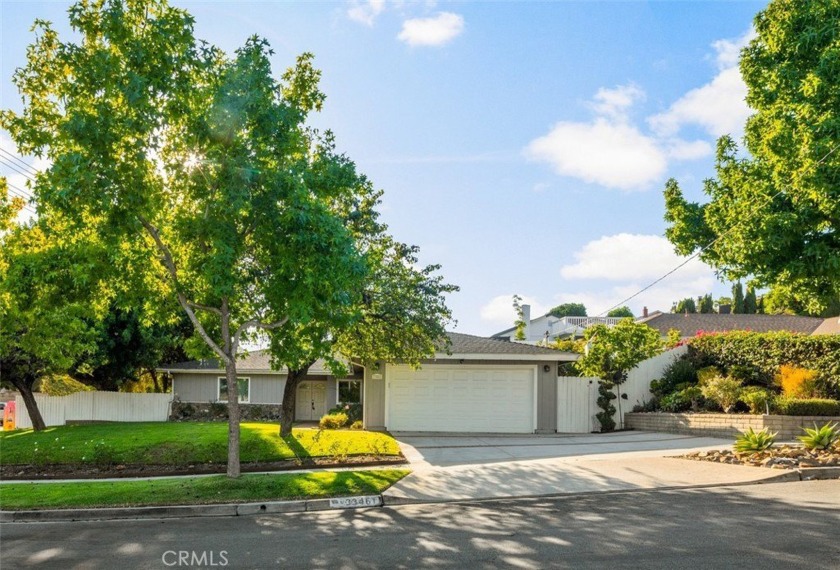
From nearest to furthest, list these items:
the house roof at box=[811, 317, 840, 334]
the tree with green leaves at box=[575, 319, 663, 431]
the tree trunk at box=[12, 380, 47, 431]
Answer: the tree with green leaves at box=[575, 319, 663, 431] → the tree trunk at box=[12, 380, 47, 431] → the house roof at box=[811, 317, 840, 334]

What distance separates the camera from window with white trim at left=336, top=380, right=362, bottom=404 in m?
31.7

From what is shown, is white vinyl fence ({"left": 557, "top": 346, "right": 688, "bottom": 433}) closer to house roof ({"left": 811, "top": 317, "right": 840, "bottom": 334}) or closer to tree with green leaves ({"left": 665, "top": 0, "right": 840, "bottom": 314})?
tree with green leaves ({"left": 665, "top": 0, "right": 840, "bottom": 314})

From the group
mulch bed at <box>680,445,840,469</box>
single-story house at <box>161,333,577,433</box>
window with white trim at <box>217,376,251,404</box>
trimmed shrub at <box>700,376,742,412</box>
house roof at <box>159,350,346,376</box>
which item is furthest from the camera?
window with white trim at <box>217,376,251,404</box>

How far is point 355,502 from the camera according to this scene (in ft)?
35.0

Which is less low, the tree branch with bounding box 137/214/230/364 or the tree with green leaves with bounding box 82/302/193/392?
the tree branch with bounding box 137/214/230/364

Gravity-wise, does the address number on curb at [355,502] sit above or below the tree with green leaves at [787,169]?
below

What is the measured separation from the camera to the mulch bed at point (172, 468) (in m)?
14.5

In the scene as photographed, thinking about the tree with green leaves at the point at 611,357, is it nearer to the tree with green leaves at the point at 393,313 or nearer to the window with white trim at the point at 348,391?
the tree with green leaves at the point at 393,313

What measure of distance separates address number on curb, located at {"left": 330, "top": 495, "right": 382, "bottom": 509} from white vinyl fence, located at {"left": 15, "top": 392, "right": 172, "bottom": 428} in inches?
910

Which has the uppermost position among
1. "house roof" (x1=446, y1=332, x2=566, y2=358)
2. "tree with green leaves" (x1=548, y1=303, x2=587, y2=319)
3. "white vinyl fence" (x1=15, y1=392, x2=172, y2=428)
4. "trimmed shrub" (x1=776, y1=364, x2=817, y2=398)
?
"tree with green leaves" (x1=548, y1=303, x2=587, y2=319)

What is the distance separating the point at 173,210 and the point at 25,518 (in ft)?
19.3

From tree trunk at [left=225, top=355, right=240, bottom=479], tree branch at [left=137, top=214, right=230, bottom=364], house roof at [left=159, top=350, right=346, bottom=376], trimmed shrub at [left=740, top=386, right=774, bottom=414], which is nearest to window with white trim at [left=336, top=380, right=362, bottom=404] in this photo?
house roof at [left=159, top=350, right=346, bottom=376]

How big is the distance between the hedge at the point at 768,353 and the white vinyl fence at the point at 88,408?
23968mm

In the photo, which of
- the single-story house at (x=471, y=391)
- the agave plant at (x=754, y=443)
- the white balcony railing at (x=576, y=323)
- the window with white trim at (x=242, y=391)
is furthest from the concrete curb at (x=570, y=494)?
the white balcony railing at (x=576, y=323)
